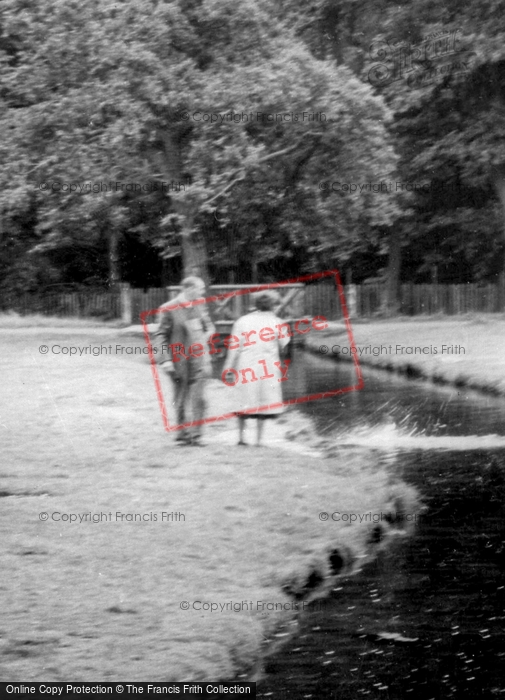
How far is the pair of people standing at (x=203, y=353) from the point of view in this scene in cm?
1178

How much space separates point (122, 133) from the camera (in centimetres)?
3044

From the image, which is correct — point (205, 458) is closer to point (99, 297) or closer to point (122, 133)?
point (122, 133)

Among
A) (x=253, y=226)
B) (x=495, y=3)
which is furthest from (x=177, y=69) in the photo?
(x=495, y=3)

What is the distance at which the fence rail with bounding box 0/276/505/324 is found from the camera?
44.8 meters

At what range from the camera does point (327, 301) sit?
47.8 m

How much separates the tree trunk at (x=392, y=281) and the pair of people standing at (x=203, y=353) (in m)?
33.1

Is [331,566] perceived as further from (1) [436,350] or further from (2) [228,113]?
(2) [228,113]

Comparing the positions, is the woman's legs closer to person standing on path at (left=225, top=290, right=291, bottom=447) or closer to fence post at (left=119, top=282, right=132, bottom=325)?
person standing on path at (left=225, top=290, right=291, bottom=447)

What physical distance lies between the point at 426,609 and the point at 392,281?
130 ft

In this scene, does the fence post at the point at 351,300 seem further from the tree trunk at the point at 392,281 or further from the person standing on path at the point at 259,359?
the person standing on path at the point at 259,359

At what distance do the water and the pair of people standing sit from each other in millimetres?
968

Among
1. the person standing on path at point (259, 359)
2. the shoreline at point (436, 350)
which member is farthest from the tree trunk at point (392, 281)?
the person standing on path at point (259, 359)

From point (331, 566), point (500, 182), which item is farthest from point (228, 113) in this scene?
point (331, 566)

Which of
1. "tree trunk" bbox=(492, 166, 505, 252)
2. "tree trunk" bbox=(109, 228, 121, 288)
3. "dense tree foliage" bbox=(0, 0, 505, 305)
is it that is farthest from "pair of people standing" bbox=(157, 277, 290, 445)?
"tree trunk" bbox=(109, 228, 121, 288)
